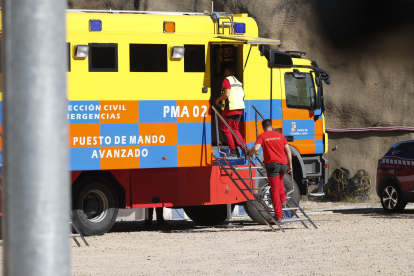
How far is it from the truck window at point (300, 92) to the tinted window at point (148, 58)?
2774 mm

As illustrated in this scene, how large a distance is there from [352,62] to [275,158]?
37.5 feet

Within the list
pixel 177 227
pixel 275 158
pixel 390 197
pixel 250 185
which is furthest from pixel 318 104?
pixel 177 227

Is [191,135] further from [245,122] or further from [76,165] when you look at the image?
[76,165]

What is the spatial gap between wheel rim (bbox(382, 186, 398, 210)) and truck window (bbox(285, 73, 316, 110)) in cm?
310

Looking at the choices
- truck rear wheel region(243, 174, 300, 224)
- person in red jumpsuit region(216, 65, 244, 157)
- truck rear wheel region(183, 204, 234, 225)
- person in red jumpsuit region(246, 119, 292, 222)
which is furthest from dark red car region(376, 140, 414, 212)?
person in red jumpsuit region(216, 65, 244, 157)

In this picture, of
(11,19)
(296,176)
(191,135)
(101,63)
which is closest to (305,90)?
(296,176)

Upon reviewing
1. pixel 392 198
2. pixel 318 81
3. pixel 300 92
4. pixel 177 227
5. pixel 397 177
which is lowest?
pixel 177 227

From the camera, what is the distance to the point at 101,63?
11.1 metres

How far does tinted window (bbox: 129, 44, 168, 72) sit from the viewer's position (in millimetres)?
11234

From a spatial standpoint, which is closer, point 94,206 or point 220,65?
point 94,206

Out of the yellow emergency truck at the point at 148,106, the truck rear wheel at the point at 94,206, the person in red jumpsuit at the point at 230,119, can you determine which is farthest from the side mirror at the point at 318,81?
the truck rear wheel at the point at 94,206

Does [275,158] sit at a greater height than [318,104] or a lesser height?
lesser

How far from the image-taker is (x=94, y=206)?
11500 mm

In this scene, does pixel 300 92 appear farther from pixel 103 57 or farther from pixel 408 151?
pixel 103 57
